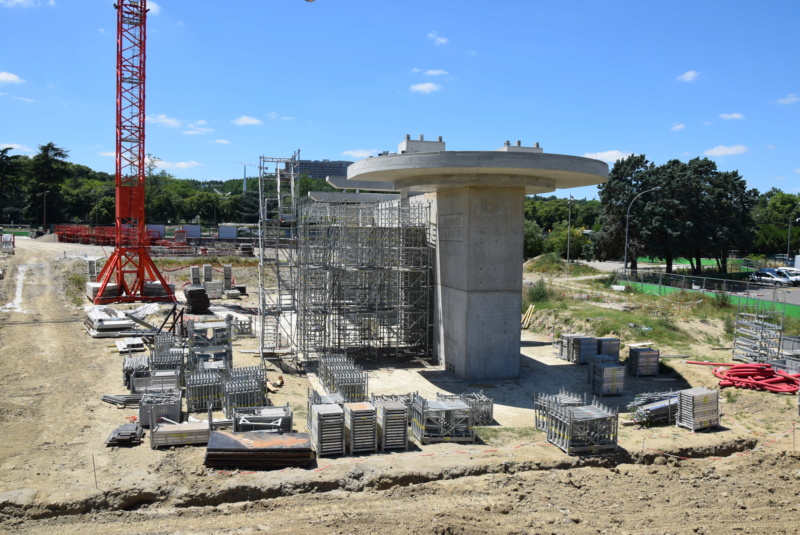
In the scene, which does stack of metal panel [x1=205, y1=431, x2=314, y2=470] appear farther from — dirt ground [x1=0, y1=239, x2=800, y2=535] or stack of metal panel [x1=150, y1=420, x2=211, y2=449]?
stack of metal panel [x1=150, y1=420, x2=211, y2=449]

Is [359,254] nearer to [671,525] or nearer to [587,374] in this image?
[587,374]

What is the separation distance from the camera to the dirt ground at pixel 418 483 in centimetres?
1040

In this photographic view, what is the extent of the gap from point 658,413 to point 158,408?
1310cm

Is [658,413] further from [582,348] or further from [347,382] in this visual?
[347,382]

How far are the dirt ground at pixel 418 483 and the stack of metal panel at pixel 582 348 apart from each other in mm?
6120

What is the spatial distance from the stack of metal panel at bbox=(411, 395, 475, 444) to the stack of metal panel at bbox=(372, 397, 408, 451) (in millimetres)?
681

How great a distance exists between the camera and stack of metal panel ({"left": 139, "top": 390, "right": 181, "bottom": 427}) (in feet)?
46.7

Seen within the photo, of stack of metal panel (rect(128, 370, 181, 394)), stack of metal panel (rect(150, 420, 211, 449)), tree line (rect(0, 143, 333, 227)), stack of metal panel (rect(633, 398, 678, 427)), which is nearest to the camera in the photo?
stack of metal panel (rect(150, 420, 211, 449))

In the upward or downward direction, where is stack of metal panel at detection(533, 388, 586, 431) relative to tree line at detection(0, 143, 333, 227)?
downward

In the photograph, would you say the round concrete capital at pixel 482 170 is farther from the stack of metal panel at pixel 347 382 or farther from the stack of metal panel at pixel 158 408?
the stack of metal panel at pixel 158 408

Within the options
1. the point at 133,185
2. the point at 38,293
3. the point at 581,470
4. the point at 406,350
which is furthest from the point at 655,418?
the point at 38,293

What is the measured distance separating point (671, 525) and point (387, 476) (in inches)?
211

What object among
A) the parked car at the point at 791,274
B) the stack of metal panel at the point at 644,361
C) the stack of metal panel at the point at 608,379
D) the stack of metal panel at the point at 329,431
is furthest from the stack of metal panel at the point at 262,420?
the parked car at the point at 791,274

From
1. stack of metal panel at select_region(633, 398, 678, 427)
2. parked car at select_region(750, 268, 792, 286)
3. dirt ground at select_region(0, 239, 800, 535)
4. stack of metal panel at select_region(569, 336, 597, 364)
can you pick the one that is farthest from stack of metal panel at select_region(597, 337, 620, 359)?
parked car at select_region(750, 268, 792, 286)
